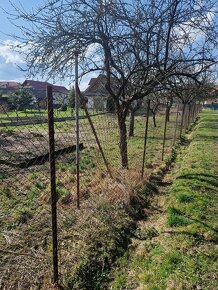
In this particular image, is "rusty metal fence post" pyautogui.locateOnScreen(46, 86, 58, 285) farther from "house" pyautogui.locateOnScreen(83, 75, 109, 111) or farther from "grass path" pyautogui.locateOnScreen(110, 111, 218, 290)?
"house" pyautogui.locateOnScreen(83, 75, 109, 111)

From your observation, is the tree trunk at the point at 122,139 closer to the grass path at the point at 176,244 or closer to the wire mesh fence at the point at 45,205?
the wire mesh fence at the point at 45,205

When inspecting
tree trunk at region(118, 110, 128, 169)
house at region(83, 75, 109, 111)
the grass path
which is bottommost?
the grass path

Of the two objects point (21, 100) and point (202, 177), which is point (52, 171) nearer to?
point (21, 100)

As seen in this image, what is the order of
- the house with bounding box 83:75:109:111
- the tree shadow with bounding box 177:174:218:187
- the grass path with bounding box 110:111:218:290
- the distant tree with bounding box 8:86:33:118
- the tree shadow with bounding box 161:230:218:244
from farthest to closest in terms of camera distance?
the house with bounding box 83:75:109:111, the tree shadow with bounding box 177:174:218:187, the tree shadow with bounding box 161:230:218:244, the grass path with bounding box 110:111:218:290, the distant tree with bounding box 8:86:33:118

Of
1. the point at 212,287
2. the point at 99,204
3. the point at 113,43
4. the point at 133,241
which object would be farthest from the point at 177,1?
the point at 212,287

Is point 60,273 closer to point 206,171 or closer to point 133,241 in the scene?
point 133,241

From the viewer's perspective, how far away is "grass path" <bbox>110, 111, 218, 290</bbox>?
9.32 feet

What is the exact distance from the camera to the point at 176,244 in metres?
3.48

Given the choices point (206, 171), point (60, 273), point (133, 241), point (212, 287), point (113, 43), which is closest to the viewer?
point (212, 287)

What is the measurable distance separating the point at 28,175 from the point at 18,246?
3000mm

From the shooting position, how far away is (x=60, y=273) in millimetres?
2898

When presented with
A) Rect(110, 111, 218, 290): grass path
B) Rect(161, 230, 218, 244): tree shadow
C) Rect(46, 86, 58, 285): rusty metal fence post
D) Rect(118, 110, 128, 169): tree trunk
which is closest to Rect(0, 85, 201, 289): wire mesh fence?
Rect(46, 86, 58, 285): rusty metal fence post

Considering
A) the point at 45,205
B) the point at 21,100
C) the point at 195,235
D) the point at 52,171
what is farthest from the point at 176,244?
the point at 21,100

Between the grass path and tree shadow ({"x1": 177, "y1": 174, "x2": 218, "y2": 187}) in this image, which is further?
tree shadow ({"x1": 177, "y1": 174, "x2": 218, "y2": 187})
